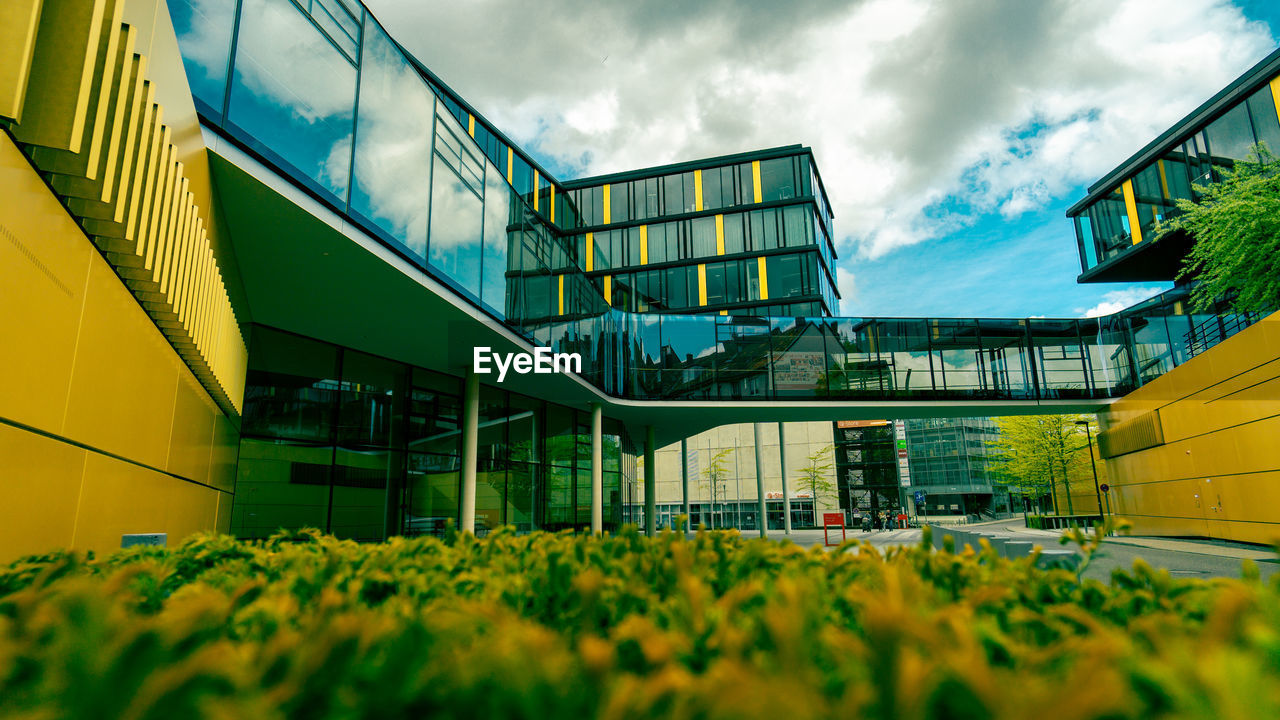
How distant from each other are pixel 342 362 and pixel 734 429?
158 ft

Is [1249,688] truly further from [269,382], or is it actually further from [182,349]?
[269,382]

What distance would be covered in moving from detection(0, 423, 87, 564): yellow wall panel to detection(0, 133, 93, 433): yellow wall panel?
12cm

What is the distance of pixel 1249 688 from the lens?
1.89 feet

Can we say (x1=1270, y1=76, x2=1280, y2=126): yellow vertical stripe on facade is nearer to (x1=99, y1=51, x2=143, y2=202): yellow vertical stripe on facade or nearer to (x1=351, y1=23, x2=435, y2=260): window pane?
(x1=351, y1=23, x2=435, y2=260): window pane

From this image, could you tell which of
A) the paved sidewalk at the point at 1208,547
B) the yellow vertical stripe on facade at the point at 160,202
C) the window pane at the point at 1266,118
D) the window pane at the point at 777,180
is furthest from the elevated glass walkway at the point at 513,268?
the window pane at the point at 777,180

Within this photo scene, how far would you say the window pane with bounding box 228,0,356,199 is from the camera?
7.05 m

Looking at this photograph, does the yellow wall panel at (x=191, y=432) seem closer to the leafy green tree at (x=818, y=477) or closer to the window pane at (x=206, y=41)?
the window pane at (x=206, y=41)

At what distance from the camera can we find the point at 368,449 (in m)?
14.4

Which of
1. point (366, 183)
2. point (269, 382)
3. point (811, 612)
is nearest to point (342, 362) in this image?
point (269, 382)

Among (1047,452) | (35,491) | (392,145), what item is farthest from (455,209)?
(1047,452)

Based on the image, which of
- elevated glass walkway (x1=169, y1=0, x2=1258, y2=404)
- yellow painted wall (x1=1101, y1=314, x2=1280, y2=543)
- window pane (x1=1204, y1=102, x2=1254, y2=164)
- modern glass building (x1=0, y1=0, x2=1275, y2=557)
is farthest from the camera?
window pane (x1=1204, y1=102, x2=1254, y2=164)

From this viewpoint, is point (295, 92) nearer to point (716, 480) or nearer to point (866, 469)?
point (716, 480)

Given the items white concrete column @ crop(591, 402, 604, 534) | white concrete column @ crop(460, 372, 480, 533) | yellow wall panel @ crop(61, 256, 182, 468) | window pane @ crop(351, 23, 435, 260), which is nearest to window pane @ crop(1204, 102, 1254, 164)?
white concrete column @ crop(591, 402, 604, 534)

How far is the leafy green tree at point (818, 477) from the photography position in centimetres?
5331
